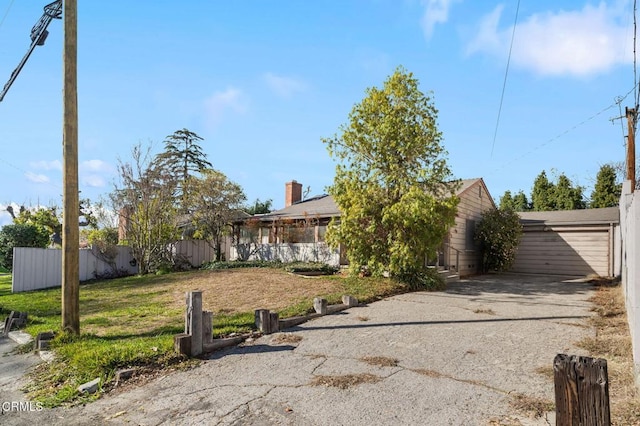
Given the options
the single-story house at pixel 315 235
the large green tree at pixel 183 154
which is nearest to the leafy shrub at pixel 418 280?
the single-story house at pixel 315 235

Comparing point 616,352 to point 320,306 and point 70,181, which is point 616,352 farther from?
point 70,181

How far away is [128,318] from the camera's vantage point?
26.2 feet

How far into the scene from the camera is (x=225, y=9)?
8828 mm

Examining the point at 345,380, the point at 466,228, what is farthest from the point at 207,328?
the point at 466,228

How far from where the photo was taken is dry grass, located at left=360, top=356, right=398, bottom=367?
498 cm

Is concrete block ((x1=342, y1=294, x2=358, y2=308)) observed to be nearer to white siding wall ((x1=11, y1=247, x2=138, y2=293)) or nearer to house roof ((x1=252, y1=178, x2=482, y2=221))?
house roof ((x1=252, y1=178, x2=482, y2=221))

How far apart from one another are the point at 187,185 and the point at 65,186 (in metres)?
13.5

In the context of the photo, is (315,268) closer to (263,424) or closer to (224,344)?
(224,344)

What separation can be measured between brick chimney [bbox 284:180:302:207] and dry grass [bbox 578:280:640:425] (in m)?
17.3

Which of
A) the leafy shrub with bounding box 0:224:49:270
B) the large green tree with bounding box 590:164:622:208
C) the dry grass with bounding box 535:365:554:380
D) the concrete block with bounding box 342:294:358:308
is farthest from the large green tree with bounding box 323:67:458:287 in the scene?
the large green tree with bounding box 590:164:622:208

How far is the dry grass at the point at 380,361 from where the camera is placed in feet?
16.4

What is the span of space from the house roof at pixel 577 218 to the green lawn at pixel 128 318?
9.93 metres

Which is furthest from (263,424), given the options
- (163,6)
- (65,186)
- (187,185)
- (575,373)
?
(187,185)

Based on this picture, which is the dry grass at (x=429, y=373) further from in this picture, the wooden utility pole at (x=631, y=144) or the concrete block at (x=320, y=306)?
the wooden utility pole at (x=631, y=144)
